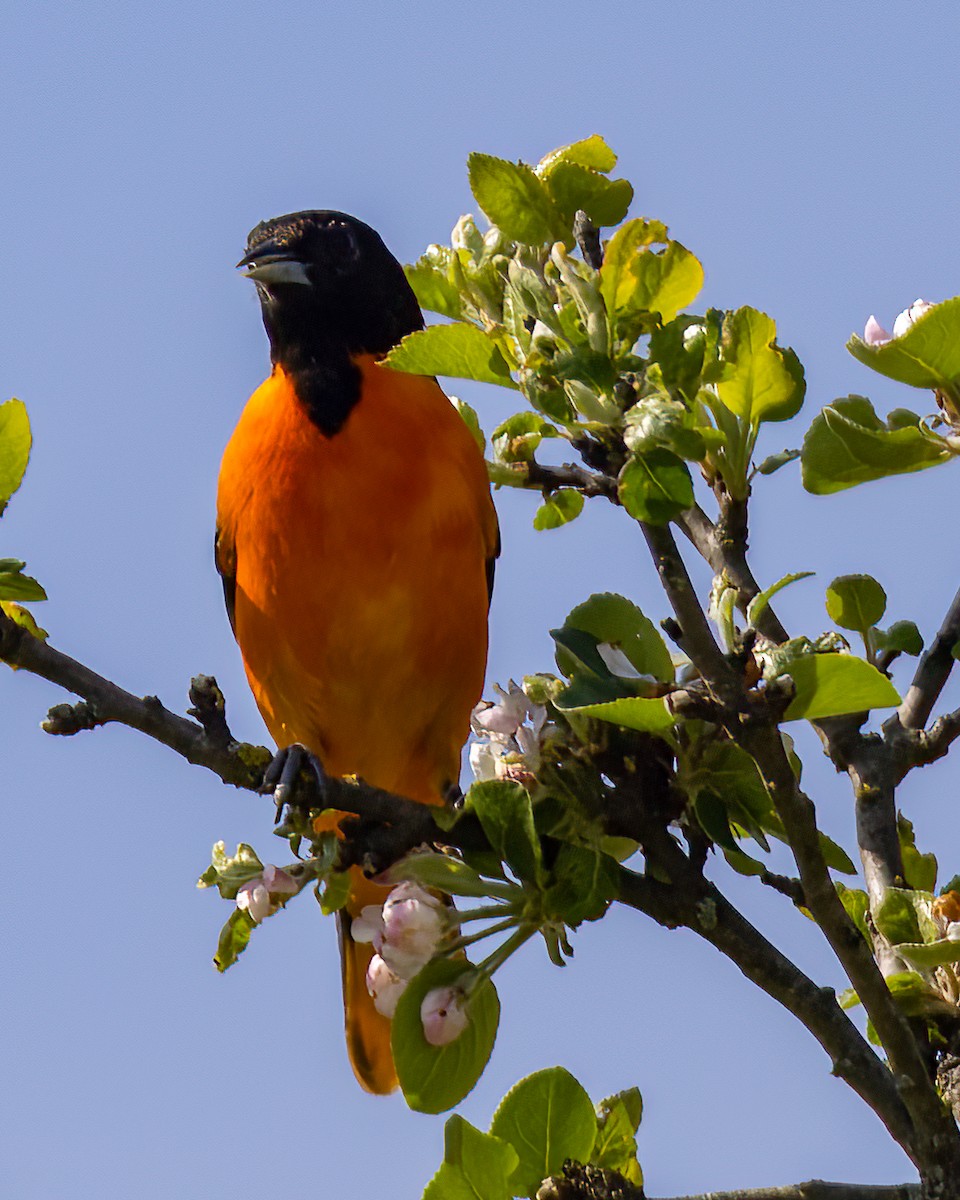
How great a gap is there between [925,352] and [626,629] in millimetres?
595

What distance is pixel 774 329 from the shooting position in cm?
231

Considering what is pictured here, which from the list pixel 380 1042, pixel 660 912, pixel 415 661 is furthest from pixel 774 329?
pixel 380 1042

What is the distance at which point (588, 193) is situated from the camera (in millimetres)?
2285

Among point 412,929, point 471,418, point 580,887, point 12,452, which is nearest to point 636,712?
point 580,887

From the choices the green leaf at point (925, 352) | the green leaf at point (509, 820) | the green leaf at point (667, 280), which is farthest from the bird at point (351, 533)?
the green leaf at point (925, 352)

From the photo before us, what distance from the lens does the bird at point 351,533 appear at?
12.1ft

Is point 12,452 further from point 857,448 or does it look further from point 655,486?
point 857,448

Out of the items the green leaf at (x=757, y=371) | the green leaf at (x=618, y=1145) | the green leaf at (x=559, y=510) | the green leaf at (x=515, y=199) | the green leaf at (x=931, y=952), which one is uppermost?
the green leaf at (x=515, y=199)

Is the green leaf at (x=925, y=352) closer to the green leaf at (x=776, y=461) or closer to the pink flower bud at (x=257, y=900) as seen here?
the green leaf at (x=776, y=461)

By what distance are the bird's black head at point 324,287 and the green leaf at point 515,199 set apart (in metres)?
1.86

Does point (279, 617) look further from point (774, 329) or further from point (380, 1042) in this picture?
point (774, 329)

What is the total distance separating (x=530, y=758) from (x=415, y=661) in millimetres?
1546

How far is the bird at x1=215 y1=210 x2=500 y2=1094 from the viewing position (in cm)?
367

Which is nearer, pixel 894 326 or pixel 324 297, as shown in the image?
pixel 894 326
